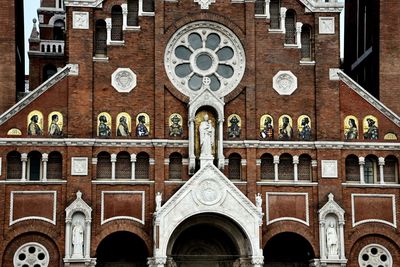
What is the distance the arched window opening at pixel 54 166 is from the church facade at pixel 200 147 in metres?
0.05

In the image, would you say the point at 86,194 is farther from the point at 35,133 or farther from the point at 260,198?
the point at 260,198

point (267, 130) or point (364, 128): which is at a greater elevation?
point (364, 128)

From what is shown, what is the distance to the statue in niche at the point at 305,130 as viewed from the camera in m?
43.6

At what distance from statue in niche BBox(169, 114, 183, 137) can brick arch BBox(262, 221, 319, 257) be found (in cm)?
547

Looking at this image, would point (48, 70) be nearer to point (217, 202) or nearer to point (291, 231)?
point (217, 202)

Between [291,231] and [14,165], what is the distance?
464 inches

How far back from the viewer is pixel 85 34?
142 ft

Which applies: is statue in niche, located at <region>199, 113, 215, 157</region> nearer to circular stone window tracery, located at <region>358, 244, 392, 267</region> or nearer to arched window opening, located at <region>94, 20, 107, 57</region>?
arched window opening, located at <region>94, 20, 107, 57</region>

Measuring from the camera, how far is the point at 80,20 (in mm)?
43344

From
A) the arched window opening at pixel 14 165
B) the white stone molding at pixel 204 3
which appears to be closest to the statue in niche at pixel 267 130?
the white stone molding at pixel 204 3

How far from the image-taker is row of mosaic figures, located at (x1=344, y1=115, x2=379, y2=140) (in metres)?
43.9

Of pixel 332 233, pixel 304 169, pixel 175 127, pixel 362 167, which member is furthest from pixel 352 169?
pixel 175 127

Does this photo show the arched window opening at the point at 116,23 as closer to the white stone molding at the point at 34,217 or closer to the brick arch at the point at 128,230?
the white stone molding at the point at 34,217

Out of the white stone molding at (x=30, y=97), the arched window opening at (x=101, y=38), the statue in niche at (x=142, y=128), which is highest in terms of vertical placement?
the arched window opening at (x=101, y=38)
